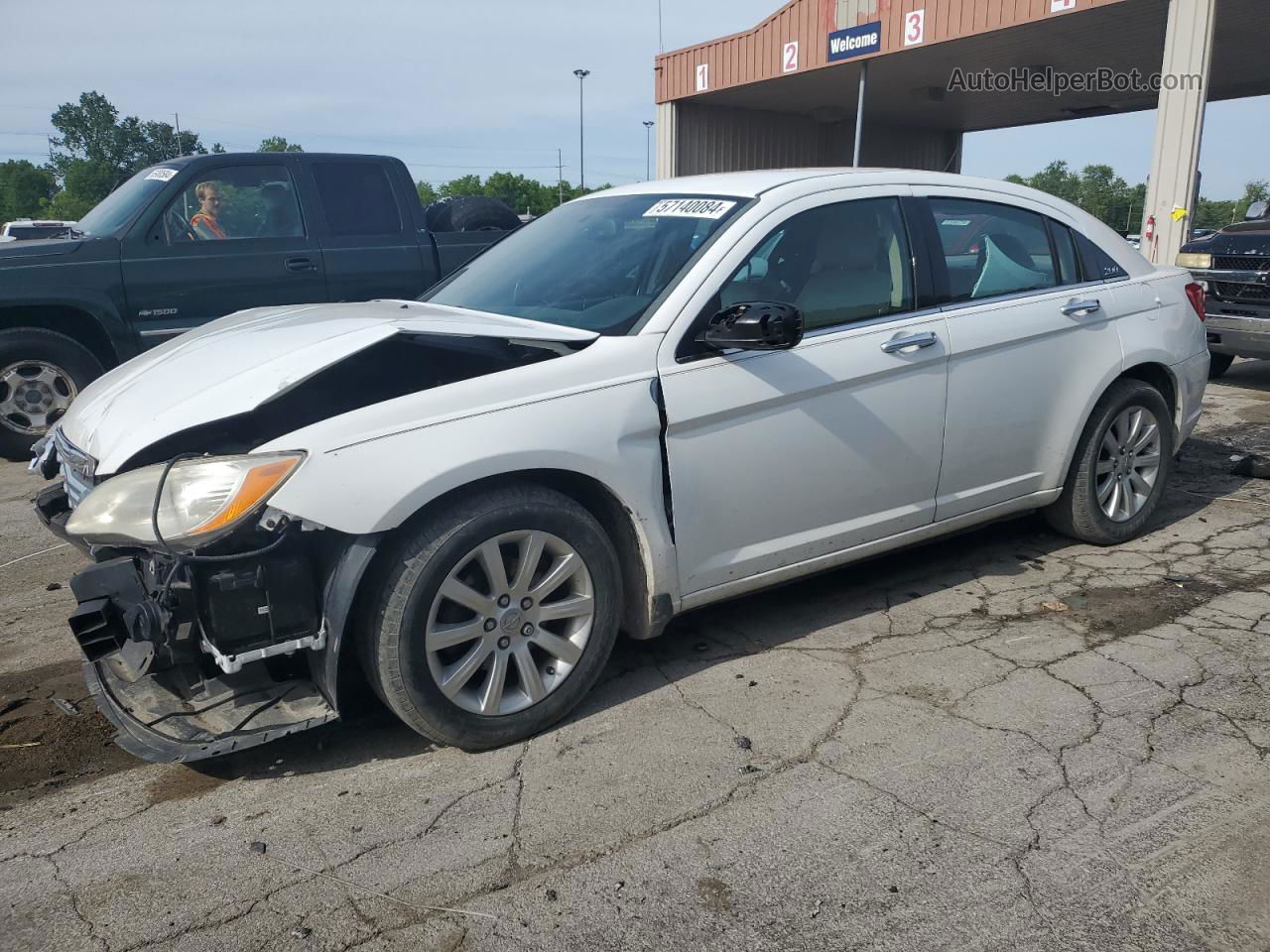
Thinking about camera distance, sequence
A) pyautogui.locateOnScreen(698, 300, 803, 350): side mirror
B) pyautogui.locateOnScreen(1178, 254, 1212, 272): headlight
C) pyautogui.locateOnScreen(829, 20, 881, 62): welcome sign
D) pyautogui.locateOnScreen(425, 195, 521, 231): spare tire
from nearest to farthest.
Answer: pyautogui.locateOnScreen(698, 300, 803, 350): side mirror < pyautogui.locateOnScreen(425, 195, 521, 231): spare tire < pyautogui.locateOnScreen(1178, 254, 1212, 272): headlight < pyautogui.locateOnScreen(829, 20, 881, 62): welcome sign

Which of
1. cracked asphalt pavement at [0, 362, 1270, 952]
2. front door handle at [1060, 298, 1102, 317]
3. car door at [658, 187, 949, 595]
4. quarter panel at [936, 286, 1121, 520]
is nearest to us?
cracked asphalt pavement at [0, 362, 1270, 952]

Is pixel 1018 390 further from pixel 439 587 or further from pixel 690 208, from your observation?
pixel 439 587

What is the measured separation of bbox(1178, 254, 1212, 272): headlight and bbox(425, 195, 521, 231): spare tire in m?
6.12

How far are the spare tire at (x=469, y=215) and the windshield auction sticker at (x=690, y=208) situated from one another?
451 cm

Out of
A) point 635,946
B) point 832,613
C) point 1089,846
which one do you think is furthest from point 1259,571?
point 635,946

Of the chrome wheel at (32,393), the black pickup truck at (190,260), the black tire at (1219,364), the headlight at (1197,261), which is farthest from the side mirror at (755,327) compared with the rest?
the black tire at (1219,364)

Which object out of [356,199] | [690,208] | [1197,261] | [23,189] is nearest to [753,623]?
[690,208]

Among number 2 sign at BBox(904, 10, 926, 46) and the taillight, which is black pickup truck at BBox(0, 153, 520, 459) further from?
number 2 sign at BBox(904, 10, 926, 46)

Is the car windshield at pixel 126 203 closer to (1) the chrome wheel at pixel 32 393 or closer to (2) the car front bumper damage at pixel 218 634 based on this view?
(1) the chrome wheel at pixel 32 393

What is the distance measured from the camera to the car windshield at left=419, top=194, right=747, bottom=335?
363 cm

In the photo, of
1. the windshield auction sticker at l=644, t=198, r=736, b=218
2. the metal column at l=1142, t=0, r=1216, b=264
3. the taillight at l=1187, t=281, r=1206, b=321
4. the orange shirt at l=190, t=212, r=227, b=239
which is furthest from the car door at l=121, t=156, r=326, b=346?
the metal column at l=1142, t=0, r=1216, b=264

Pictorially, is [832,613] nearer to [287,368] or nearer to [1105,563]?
[1105,563]

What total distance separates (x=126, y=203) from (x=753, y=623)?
5896mm

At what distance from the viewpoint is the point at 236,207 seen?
7.37 m
